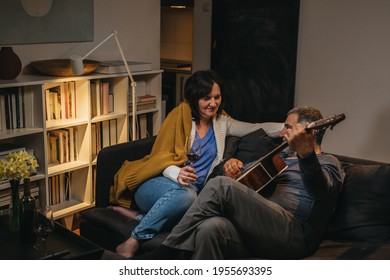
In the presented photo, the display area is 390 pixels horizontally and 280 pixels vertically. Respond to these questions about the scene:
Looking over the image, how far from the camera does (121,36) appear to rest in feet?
12.9

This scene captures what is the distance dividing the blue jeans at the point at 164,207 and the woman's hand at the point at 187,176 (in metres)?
0.03

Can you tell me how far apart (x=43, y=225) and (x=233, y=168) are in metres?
0.94

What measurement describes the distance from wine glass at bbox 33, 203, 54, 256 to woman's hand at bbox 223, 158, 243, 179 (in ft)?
2.87

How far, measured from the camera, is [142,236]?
2525 millimetres

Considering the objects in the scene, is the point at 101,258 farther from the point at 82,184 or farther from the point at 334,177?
the point at 82,184

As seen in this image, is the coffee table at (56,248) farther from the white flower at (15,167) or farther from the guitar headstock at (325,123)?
the guitar headstock at (325,123)

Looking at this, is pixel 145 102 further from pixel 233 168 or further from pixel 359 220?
pixel 359 220

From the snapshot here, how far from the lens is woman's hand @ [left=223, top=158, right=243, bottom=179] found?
8.59 ft

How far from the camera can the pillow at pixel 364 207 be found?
2326 millimetres

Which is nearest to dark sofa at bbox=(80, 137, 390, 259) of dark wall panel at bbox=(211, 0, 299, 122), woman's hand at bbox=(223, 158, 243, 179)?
woman's hand at bbox=(223, 158, 243, 179)

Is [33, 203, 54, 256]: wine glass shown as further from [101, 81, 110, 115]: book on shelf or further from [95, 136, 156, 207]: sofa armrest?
[101, 81, 110, 115]: book on shelf

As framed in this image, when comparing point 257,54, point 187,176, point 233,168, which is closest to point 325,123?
point 233,168

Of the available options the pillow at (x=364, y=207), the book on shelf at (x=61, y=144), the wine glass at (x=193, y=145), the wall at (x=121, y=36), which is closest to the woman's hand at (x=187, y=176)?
the wine glass at (x=193, y=145)
